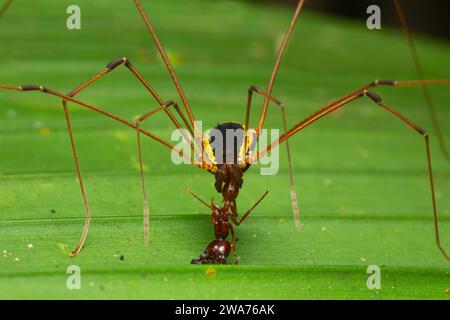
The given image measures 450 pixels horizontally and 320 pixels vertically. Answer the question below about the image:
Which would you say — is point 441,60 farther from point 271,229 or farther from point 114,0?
point 271,229

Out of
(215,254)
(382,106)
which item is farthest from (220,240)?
(382,106)

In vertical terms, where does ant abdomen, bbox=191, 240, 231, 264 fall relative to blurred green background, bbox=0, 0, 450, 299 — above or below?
below

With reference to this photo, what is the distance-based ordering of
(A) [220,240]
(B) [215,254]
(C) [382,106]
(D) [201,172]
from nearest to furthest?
1. (B) [215,254]
2. (A) [220,240]
3. (C) [382,106]
4. (D) [201,172]

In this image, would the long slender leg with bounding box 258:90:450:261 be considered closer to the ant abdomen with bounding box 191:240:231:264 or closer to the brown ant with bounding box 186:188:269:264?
the brown ant with bounding box 186:188:269:264

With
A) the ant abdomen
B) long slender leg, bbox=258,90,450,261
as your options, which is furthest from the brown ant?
long slender leg, bbox=258,90,450,261

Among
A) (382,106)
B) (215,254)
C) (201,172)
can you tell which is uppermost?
(382,106)

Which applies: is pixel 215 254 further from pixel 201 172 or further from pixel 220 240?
pixel 201 172

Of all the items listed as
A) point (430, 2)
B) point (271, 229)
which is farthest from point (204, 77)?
point (430, 2)

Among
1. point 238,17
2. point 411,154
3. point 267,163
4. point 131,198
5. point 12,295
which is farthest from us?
point 238,17
